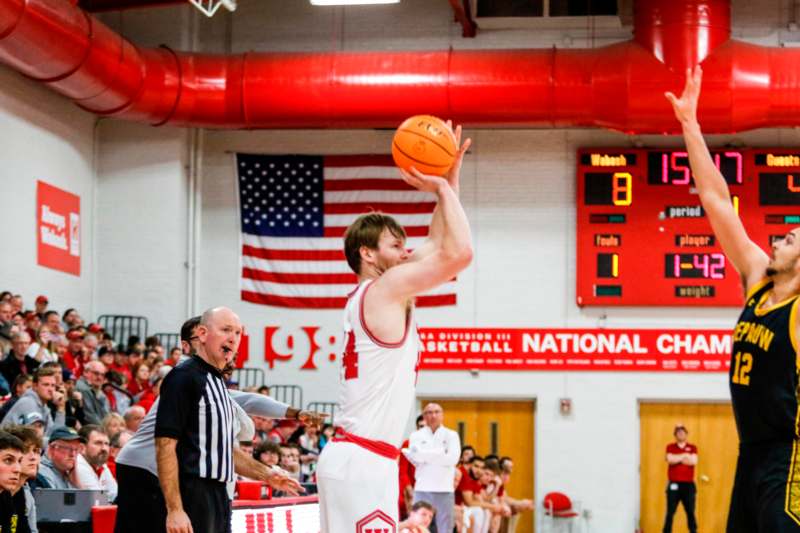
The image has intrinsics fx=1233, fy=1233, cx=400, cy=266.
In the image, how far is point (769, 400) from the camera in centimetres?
462

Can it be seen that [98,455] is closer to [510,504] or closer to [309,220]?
Answer: [510,504]

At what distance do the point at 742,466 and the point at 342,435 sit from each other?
1.69m

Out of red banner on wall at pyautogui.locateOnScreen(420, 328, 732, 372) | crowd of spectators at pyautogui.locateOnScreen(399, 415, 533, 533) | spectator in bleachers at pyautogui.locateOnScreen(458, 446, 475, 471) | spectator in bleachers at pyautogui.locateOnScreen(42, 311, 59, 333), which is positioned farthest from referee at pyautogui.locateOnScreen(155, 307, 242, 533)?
red banner on wall at pyautogui.locateOnScreen(420, 328, 732, 372)

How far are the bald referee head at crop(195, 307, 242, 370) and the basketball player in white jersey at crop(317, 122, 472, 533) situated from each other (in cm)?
161

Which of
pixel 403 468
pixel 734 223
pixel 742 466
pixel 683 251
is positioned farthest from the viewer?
pixel 683 251

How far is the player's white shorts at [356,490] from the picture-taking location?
5219 mm

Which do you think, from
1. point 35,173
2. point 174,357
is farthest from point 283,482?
Result: point 35,173

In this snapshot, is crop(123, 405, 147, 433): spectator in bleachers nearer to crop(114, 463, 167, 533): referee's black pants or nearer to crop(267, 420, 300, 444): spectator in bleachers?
crop(267, 420, 300, 444): spectator in bleachers

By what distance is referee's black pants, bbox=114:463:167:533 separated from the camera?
6.89 metres

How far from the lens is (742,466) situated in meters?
4.70

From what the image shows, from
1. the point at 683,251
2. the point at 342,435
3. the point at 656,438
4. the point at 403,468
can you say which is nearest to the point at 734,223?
the point at 342,435

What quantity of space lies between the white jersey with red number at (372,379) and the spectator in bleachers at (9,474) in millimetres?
2324

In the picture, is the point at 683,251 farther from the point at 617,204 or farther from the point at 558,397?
the point at 558,397

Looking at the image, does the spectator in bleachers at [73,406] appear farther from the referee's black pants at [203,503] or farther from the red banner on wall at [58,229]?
the referee's black pants at [203,503]
